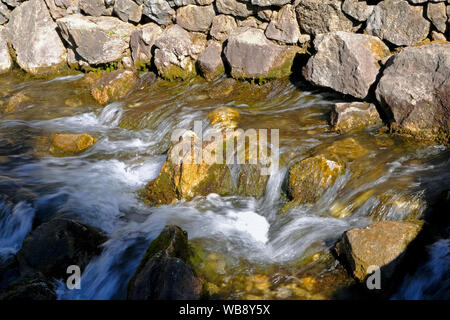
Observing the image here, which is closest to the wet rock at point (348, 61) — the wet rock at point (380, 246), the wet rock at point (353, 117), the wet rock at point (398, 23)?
the wet rock at point (398, 23)

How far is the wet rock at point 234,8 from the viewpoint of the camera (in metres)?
8.38

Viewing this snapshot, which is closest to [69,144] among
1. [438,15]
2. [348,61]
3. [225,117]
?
[225,117]

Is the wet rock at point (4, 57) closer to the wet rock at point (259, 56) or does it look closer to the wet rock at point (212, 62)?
the wet rock at point (212, 62)

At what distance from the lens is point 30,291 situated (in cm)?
372

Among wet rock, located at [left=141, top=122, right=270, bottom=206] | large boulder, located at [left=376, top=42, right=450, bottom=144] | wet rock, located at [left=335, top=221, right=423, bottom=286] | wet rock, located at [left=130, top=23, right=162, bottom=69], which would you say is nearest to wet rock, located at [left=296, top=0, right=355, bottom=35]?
large boulder, located at [left=376, top=42, right=450, bottom=144]

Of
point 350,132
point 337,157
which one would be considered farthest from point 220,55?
point 337,157

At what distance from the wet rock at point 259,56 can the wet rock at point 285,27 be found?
0.16m

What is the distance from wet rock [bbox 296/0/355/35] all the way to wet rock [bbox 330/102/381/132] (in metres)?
2.07

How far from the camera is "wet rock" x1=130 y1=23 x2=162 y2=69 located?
9.43 meters

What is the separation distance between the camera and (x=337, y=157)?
5.20m

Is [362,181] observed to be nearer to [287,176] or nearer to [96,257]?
[287,176]

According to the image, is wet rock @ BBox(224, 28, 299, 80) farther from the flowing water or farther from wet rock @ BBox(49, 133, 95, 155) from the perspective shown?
wet rock @ BBox(49, 133, 95, 155)
